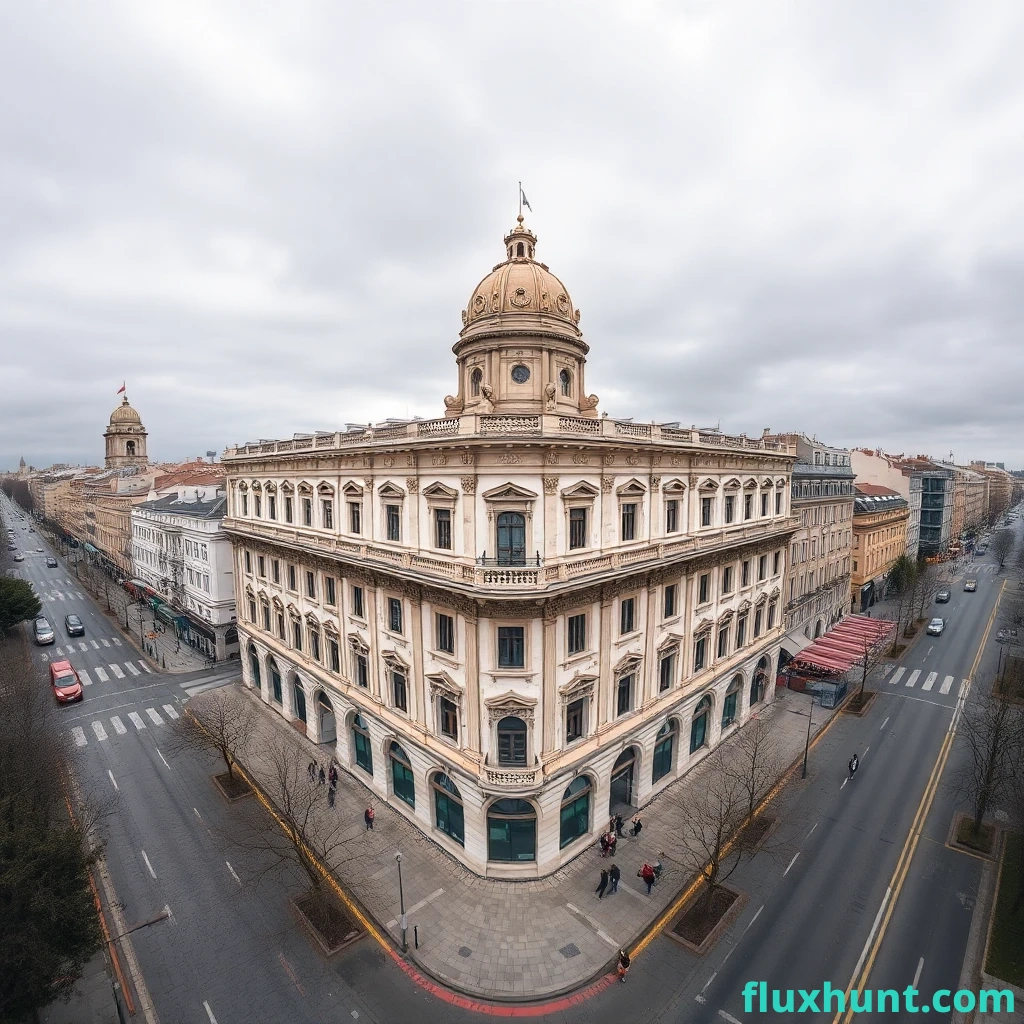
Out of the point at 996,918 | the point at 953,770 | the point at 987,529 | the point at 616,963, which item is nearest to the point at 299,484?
the point at 616,963

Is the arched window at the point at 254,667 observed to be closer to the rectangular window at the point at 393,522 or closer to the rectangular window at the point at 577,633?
the rectangular window at the point at 393,522

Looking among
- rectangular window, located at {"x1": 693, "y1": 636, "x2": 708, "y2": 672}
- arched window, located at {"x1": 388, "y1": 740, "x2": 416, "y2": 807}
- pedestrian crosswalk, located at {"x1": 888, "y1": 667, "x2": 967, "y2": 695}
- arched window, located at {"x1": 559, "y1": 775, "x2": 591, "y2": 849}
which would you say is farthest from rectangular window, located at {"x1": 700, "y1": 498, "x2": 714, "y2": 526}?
pedestrian crosswalk, located at {"x1": 888, "y1": 667, "x2": 967, "y2": 695}

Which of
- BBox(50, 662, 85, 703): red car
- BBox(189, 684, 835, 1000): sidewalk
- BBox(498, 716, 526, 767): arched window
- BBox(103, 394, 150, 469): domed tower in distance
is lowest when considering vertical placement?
BBox(189, 684, 835, 1000): sidewalk

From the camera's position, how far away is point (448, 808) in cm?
2703

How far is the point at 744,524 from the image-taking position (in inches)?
1474

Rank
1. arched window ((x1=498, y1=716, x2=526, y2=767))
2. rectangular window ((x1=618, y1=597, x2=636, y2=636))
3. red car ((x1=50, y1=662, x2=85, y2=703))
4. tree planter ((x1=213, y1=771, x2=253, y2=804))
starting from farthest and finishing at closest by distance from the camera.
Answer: red car ((x1=50, y1=662, x2=85, y2=703)) < tree planter ((x1=213, y1=771, x2=253, y2=804)) < rectangular window ((x1=618, y1=597, x2=636, y2=636)) < arched window ((x1=498, y1=716, x2=526, y2=767))

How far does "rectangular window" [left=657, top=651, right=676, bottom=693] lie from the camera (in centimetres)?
3062

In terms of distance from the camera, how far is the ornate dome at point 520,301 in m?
34.4

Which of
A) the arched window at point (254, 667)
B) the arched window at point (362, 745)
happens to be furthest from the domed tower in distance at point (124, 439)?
the arched window at point (362, 745)

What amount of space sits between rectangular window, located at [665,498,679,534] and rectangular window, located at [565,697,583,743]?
10.9 metres

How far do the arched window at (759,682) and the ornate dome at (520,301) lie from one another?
28.8m

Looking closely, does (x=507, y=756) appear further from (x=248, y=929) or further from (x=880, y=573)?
(x=880, y=573)

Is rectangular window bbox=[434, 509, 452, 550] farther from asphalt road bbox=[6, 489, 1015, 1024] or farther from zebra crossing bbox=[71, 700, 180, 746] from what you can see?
zebra crossing bbox=[71, 700, 180, 746]

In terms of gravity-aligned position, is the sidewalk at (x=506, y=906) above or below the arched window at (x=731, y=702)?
below
